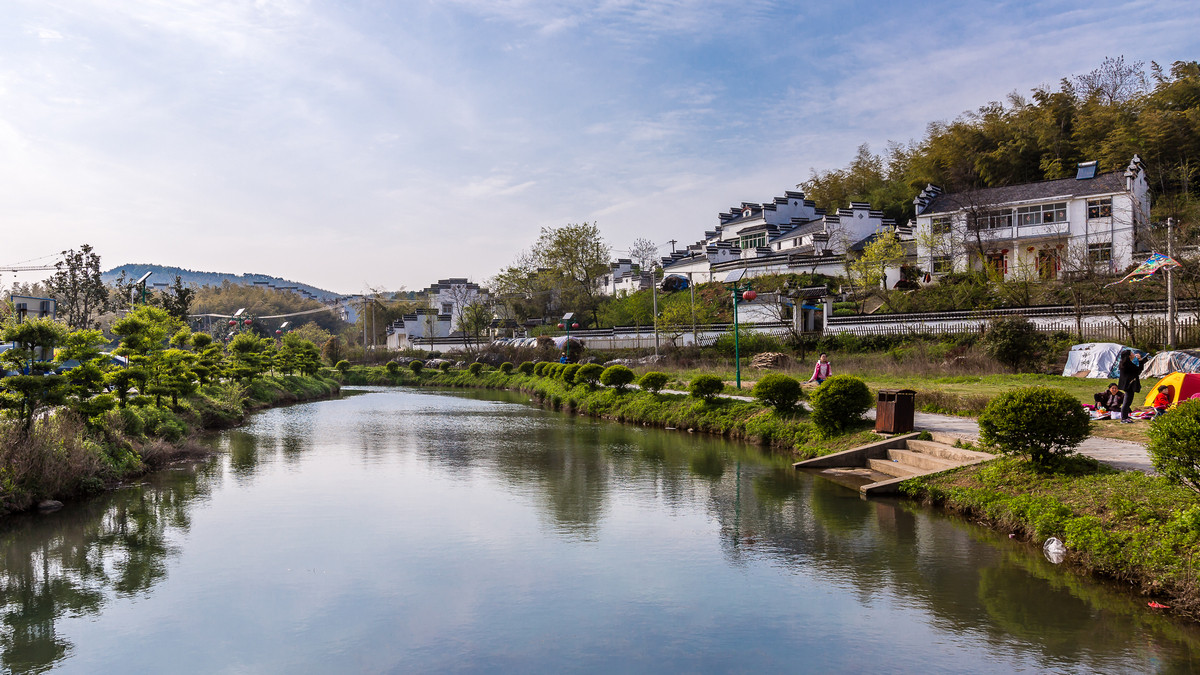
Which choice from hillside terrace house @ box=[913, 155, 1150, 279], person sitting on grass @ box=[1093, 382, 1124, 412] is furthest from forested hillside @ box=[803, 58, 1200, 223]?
person sitting on grass @ box=[1093, 382, 1124, 412]

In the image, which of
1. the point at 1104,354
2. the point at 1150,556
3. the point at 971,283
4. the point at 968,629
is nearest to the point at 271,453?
the point at 968,629

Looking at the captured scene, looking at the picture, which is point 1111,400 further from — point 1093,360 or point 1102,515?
point 1093,360

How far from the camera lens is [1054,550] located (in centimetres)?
799

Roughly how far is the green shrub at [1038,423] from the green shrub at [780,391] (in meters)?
6.85

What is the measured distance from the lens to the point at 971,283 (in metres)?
34.8

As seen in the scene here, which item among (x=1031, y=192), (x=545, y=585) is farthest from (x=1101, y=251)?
(x=545, y=585)

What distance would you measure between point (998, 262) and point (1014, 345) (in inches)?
669

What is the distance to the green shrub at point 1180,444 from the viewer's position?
21.7ft

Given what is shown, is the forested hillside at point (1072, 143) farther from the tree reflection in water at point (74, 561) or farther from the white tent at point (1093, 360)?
the tree reflection in water at point (74, 561)

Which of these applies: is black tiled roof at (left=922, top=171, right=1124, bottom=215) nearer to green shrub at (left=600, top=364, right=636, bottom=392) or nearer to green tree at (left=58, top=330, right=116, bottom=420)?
green shrub at (left=600, top=364, right=636, bottom=392)

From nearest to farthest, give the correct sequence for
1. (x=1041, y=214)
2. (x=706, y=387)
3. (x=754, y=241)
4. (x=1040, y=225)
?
1. (x=706, y=387)
2. (x=1040, y=225)
3. (x=1041, y=214)
4. (x=754, y=241)

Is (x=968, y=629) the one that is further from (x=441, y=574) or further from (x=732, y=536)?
(x=441, y=574)

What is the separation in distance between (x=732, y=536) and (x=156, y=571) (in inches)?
262

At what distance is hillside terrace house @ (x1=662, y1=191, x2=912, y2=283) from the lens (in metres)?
44.8
